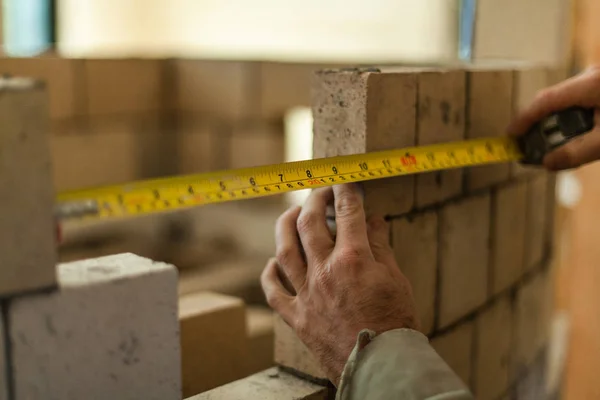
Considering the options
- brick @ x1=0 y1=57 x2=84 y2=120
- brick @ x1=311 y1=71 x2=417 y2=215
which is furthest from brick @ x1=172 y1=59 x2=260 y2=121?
brick @ x1=311 y1=71 x2=417 y2=215

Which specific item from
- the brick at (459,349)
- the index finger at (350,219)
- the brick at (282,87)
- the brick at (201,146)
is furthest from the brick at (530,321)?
the brick at (201,146)

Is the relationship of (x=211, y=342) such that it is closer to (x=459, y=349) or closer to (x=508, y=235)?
(x=459, y=349)

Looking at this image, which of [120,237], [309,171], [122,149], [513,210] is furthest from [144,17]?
[309,171]

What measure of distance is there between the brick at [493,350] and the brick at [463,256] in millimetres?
90

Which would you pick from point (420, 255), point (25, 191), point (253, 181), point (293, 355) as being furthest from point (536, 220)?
point (25, 191)

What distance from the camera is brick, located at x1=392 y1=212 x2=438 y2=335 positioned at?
58.5 inches

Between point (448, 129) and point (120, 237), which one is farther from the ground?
point (448, 129)

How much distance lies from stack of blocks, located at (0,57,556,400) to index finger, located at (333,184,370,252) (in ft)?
0.33

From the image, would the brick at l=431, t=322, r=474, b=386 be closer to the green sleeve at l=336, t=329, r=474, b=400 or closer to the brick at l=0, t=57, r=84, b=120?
the green sleeve at l=336, t=329, r=474, b=400

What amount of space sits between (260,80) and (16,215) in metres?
2.34

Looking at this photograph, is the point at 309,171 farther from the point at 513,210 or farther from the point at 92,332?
the point at 513,210

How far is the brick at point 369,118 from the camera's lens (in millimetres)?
1348

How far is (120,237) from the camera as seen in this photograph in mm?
3244

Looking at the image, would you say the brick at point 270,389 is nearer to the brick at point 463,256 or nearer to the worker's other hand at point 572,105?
the brick at point 463,256
